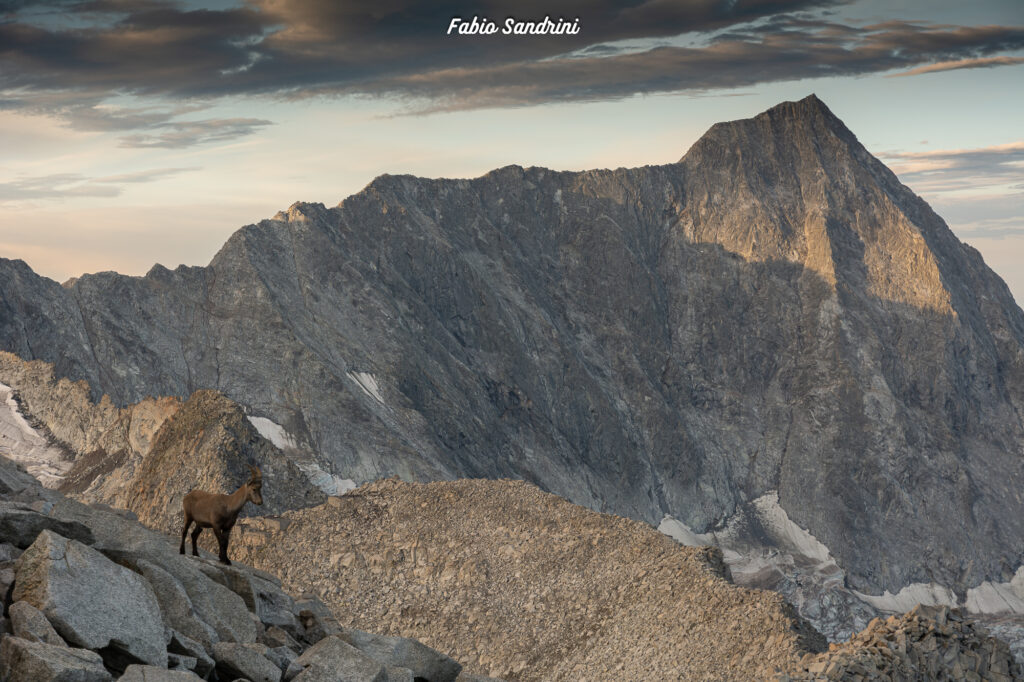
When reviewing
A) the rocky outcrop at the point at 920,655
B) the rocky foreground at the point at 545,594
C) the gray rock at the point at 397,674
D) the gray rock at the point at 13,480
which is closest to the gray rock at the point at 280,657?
the gray rock at the point at 397,674

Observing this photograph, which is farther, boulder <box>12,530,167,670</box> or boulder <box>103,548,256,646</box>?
boulder <box>103,548,256,646</box>

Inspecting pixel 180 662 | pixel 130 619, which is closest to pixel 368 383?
pixel 180 662

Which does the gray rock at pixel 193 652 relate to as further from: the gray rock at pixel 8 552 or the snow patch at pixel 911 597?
the snow patch at pixel 911 597

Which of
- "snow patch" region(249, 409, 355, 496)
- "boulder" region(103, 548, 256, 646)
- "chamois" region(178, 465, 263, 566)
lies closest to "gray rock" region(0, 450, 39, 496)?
"chamois" region(178, 465, 263, 566)

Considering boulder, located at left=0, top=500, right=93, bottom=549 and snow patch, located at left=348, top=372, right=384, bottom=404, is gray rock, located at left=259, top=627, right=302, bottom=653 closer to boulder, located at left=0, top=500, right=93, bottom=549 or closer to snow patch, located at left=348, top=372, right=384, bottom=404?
boulder, located at left=0, top=500, right=93, bottom=549

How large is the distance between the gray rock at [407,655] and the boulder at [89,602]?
15.4 ft

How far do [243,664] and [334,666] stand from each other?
55.1 inches

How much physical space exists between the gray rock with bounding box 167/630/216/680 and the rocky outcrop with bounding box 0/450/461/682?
0.01 meters

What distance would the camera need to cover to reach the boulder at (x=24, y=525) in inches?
625

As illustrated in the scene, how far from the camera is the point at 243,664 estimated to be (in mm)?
15172

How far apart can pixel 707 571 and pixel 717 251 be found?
540ft

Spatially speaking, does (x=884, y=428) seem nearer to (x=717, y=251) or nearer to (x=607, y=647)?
(x=717, y=251)

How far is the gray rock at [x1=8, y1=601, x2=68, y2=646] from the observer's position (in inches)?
516

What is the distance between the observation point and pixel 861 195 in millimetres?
198250
